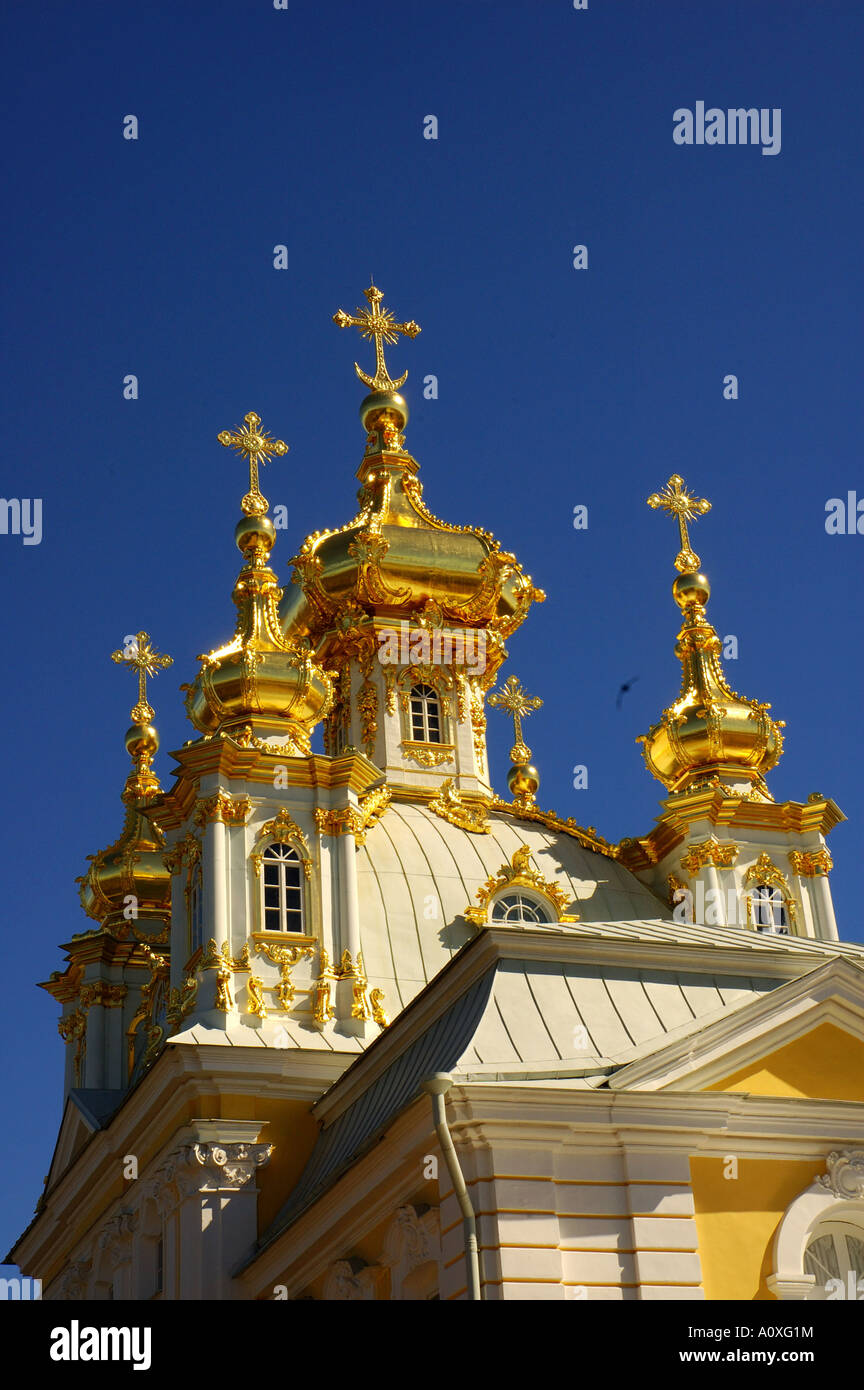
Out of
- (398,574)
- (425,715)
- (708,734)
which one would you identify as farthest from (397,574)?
(708,734)

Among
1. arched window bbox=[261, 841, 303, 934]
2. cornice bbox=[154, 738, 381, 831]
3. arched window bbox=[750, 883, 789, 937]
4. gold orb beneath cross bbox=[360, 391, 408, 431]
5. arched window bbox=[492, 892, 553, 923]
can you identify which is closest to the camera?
arched window bbox=[261, 841, 303, 934]

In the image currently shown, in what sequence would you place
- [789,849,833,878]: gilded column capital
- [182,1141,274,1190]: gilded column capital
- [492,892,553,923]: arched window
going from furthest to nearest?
[789,849,833,878]: gilded column capital < [492,892,553,923]: arched window < [182,1141,274,1190]: gilded column capital

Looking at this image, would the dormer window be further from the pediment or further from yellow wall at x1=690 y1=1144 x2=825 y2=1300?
yellow wall at x1=690 y1=1144 x2=825 y2=1300

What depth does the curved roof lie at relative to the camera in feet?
74.8

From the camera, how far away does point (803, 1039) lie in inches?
583

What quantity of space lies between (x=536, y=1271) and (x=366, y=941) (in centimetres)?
994

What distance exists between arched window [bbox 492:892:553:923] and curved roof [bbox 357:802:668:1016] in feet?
1.14

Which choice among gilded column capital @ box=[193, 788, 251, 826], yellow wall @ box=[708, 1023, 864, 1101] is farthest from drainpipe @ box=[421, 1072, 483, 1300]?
gilded column capital @ box=[193, 788, 251, 826]

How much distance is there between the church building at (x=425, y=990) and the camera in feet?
44.8

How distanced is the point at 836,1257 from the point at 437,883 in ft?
32.7

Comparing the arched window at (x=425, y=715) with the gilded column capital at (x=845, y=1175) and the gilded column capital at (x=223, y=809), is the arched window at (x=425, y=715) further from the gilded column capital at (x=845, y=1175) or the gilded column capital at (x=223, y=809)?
the gilded column capital at (x=845, y=1175)

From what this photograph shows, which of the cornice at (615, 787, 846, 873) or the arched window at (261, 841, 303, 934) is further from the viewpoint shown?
the cornice at (615, 787, 846, 873)
